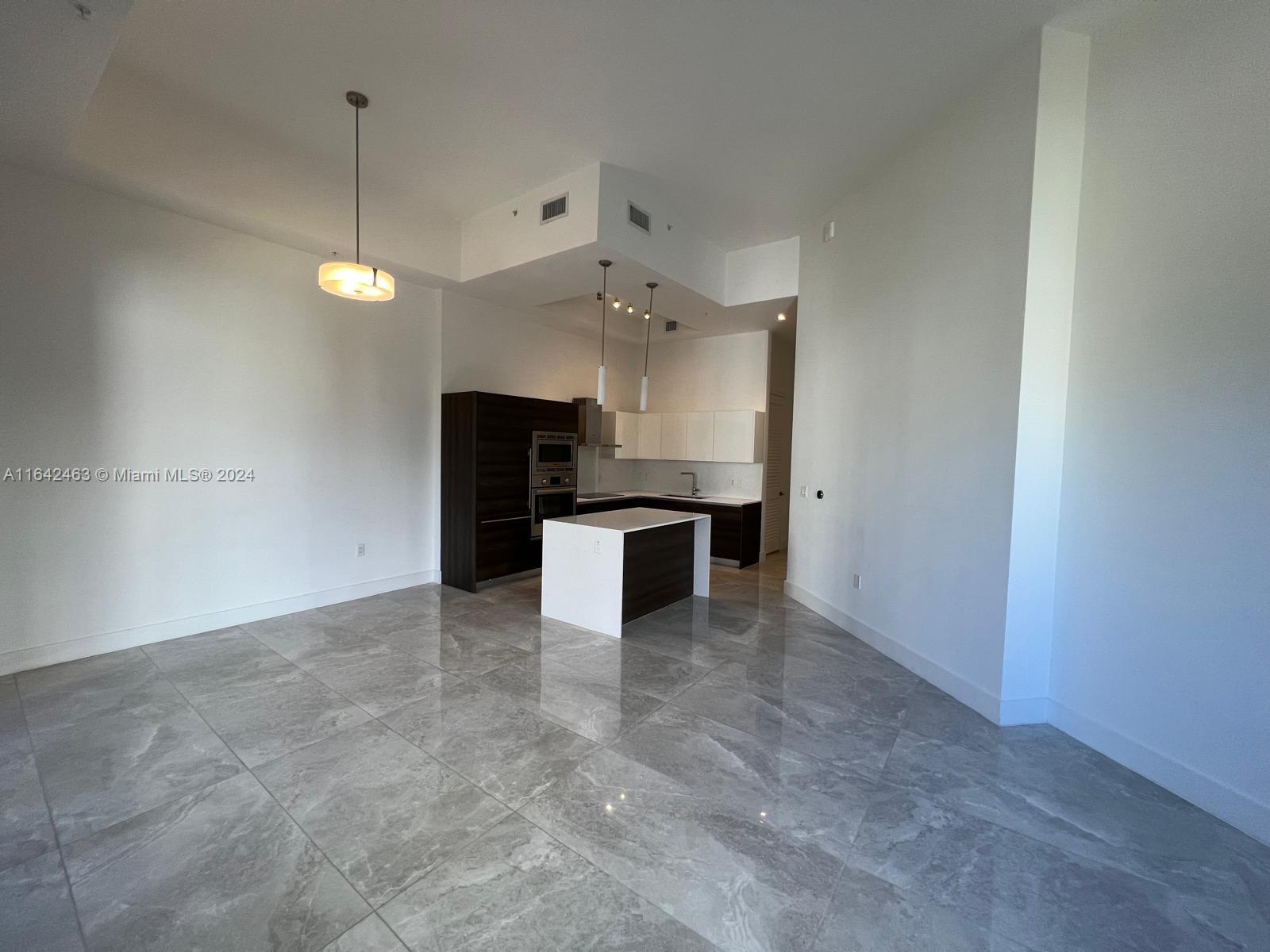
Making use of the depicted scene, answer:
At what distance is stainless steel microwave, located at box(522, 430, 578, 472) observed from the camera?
5699 mm

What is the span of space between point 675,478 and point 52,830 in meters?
6.58

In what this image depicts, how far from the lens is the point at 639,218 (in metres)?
4.27

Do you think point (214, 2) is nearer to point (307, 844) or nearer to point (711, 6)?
point (711, 6)

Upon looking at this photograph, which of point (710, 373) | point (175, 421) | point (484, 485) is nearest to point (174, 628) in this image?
point (175, 421)

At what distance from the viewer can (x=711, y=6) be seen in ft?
8.29

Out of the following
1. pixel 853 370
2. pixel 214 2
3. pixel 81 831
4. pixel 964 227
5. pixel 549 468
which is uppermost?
pixel 214 2

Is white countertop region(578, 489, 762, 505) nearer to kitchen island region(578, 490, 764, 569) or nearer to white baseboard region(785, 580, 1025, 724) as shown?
kitchen island region(578, 490, 764, 569)

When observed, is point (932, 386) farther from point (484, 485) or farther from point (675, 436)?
Result: point (675, 436)

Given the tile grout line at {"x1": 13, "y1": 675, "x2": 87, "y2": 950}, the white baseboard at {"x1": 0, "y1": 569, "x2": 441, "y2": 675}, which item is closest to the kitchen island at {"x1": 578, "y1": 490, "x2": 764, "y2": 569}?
the white baseboard at {"x1": 0, "y1": 569, "x2": 441, "y2": 675}

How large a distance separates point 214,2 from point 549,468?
4.17 meters

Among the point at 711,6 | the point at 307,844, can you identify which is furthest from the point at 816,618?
the point at 711,6

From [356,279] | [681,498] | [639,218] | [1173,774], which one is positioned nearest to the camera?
[1173,774]

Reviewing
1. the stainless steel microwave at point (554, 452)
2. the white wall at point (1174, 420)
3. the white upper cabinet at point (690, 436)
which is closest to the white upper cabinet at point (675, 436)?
the white upper cabinet at point (690, 436)

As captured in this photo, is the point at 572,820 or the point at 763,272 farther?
the point at 763,272
